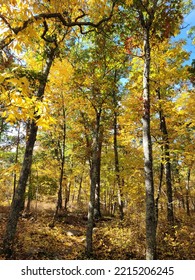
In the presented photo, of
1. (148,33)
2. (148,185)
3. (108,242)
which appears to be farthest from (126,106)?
(108,242)

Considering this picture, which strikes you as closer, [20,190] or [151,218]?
[151,218]

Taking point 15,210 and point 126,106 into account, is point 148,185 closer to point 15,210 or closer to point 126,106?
point 15,210

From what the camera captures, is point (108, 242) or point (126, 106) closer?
point (108, 242)

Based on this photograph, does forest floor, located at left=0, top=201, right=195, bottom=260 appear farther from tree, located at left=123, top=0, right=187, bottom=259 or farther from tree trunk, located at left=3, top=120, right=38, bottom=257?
tree, located at left=123, top=0, right=187, bottom=259

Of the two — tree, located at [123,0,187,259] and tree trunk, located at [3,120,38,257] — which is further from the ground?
tree, located at [123,0,187,259]

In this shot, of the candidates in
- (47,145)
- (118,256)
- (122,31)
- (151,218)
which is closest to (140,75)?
(122,31)

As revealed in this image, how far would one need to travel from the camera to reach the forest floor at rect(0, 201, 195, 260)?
29.9 feet

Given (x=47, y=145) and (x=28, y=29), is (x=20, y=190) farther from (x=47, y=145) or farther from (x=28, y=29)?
(x=47, y=145)

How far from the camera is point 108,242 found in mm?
10984

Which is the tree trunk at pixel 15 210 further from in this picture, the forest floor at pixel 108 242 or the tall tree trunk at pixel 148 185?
the tall tree trunk at pixel 148 185

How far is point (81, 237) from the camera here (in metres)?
12.5

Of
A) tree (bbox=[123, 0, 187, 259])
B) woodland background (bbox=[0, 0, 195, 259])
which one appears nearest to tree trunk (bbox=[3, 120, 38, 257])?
woodland background (bbox=[0, 0, 195, 259])

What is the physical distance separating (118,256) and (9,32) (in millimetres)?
9335

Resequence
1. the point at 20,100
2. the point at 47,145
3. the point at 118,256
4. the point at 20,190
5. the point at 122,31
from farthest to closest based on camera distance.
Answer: the point at 47,145
the point at 118,256
the point at 20,190
the point at 122,31
the point at 20,100
